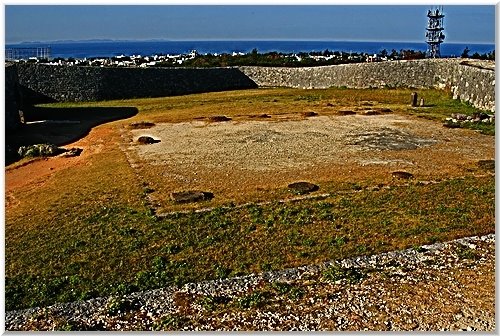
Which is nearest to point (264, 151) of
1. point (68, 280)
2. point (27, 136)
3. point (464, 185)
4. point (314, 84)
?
point (464, 185)

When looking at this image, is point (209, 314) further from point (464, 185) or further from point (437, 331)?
point (464, 185)

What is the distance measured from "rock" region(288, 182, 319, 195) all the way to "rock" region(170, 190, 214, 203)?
1865 millimetres

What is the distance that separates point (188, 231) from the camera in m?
10.6

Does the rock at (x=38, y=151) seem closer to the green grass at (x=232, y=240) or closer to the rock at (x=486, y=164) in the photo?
the green grass at (x=232, y=240)

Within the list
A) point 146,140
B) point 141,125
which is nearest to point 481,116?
point 146,140

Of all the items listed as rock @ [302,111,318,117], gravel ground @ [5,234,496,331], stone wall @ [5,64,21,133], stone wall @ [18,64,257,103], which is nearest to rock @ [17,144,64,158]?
stone wall @ [5,64,21,133]

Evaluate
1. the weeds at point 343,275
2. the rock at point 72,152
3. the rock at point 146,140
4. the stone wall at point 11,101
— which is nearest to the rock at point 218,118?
the rock at point 146,140

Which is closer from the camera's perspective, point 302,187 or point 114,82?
point 302,187

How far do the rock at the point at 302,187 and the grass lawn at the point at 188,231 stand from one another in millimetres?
432

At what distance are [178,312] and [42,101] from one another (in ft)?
101

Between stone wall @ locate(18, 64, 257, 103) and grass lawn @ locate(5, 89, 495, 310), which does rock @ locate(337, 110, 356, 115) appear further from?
stone wall @ locate(18, 64, 257, 103)

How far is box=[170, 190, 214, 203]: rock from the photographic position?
12.4m

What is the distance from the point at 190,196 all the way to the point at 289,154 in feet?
16.8

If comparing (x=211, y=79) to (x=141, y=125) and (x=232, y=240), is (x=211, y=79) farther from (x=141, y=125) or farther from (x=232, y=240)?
(x=232, y=240)
